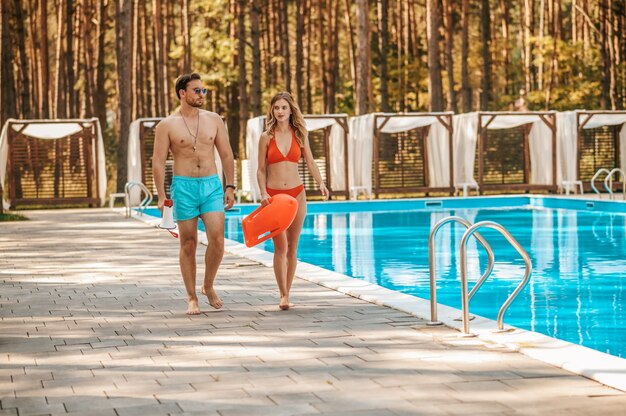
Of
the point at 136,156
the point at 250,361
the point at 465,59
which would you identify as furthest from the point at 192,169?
the point at 465,59

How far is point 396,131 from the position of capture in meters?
25.0

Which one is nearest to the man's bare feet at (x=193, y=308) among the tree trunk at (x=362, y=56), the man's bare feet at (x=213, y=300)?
the man's bare feet at (x=213, y=300)

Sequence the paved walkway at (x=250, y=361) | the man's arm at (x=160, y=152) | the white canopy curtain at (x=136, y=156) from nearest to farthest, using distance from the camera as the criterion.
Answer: the paved walkway at (x=250, y=361)
the man's arm at (x=160, y=152)
the white canopy curtain at (x=136, y=156)

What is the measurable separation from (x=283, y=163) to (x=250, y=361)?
7.57 ft

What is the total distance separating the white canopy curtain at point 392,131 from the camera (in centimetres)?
2459

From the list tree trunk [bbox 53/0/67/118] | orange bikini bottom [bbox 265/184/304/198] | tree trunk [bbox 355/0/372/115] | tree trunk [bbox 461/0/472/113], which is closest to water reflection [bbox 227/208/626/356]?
orange bikini bottom [bbox 265/184/304/198]

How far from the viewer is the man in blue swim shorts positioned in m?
7.32

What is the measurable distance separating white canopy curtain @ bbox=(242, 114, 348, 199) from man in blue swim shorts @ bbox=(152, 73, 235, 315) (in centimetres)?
1645

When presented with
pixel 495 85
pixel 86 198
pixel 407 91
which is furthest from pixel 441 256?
pixel 495 85

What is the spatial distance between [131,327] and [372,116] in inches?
713

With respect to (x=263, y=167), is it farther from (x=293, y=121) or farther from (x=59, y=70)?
(x=59, y=70)

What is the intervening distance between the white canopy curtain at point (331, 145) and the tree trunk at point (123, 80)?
4096 millimetres

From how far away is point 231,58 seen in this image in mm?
39344

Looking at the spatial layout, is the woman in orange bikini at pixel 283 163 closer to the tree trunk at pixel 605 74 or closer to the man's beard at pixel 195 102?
the man's beard at pixel 195 102
